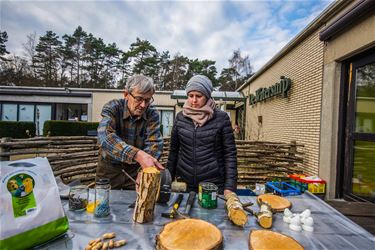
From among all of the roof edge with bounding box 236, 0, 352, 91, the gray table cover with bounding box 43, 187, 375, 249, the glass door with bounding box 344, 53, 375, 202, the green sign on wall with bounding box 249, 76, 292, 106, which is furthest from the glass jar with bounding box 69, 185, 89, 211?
the green sign on wall with bounding box 249, 76, 292, 106

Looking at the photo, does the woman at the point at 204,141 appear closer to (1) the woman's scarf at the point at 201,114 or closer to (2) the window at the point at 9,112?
(1) the woman's scarf at the point at 201,114

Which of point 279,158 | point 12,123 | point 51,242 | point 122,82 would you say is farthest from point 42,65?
point 51,242

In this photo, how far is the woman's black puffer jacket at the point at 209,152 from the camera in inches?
78.2

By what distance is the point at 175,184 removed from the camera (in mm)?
→ 1888

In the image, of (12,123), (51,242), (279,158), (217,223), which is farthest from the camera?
(12,123)

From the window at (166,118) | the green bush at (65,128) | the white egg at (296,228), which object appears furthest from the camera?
the window at (166,118)

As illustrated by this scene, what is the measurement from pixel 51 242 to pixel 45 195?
22 centimetres

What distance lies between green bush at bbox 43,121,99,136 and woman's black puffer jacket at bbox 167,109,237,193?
44.1ft

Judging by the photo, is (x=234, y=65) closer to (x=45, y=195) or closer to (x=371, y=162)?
(x=371, y=162)

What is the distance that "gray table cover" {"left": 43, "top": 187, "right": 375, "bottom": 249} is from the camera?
101cm

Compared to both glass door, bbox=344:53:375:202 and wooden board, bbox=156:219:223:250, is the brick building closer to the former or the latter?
glass door, bbox=344:53:375:202

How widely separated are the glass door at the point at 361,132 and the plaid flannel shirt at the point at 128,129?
12.5ft

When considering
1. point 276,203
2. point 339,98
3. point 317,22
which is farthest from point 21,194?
point 317,22

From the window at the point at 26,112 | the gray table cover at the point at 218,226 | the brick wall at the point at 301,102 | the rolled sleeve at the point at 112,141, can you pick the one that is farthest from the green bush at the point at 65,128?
the gray table cover at the point at 218,226
